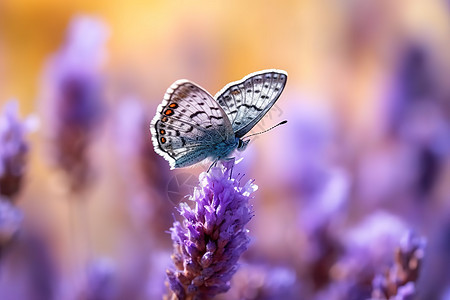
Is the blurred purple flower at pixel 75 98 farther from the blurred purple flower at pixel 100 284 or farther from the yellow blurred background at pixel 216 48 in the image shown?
the yellow blurred background at pixel 216 48

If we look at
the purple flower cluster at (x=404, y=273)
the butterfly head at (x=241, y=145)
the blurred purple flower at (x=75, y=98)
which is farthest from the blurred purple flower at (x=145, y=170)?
the purple flower cluster at (x=404, y=273)

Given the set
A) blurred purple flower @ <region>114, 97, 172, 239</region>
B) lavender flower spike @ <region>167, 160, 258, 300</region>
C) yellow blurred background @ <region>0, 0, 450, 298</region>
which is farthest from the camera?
yellow blurred background @ <region>0, 0, 450, 298</region>

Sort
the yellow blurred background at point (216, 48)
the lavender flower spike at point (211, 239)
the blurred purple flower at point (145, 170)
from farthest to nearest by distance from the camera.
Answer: the yellow blurred background at point (216, 48), the blurred purple flower at point (145, 170), the lavender flower spike at point (211, 239)

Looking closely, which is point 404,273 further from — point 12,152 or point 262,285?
point 12,152

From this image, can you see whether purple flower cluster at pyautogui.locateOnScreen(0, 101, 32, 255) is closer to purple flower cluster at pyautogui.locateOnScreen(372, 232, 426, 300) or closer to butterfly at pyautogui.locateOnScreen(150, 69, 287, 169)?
butterfly at pyautogui.locateOnScreen(150, 69, 287, 169)

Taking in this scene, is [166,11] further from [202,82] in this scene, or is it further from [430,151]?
[430,151]

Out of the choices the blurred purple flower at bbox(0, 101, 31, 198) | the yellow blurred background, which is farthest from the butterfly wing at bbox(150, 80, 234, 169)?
the yellow blurred background

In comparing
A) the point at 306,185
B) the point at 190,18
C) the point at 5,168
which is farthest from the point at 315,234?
the point at 190,18
